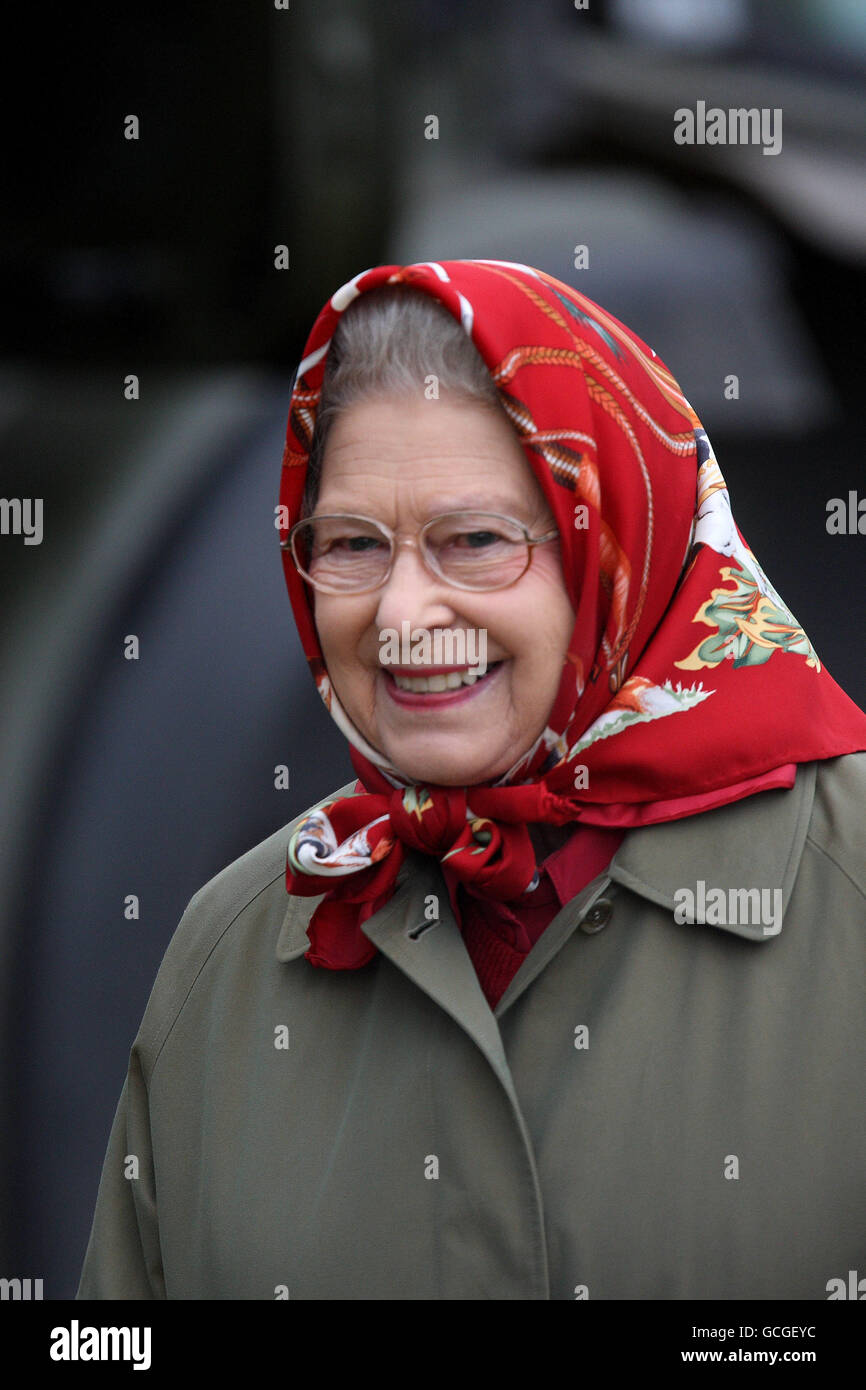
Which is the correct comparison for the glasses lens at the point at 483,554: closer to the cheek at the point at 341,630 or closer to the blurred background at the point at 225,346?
the cheek at the point at 341,630

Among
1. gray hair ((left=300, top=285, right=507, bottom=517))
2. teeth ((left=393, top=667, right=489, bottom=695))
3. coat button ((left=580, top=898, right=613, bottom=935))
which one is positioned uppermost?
gray hair ((left=300, top=285, right=507, bottom=517))

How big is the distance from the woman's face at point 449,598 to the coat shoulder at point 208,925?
0.83ft

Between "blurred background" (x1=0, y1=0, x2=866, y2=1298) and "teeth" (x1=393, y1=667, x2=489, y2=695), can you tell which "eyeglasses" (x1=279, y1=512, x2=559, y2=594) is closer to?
"teeth" (x1=393, y1=667, x2=489, y2=695)

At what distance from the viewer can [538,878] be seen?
65.0 inches

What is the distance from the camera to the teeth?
1618 mm

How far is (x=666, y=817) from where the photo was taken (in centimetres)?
159

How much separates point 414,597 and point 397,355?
0.89 ft

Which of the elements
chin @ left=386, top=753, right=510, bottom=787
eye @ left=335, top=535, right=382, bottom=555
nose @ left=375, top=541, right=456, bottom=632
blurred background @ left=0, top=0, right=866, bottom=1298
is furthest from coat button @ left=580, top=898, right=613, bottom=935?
blurred background @ left=0, top=0, right=866, bottom=1298

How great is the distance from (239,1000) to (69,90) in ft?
9.50

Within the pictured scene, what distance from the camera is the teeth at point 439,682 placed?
63.7 inches

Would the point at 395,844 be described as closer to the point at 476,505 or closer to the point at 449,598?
the point at 449,598

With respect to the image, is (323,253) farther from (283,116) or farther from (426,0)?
(426,0)

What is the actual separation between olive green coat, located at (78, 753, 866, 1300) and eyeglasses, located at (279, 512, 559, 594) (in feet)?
1.08

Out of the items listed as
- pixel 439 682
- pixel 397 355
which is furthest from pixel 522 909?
pixel 397 355
